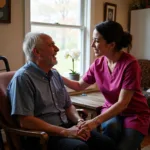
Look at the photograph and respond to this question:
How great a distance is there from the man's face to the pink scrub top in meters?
0.49

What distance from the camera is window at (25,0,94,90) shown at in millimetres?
2935

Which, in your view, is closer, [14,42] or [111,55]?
[111,55]

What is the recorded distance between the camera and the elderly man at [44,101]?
153 cm

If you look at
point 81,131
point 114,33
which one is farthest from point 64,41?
point 81,131

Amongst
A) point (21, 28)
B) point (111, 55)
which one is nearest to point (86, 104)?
point (111, 55)

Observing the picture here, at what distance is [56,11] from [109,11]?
3.06 ft

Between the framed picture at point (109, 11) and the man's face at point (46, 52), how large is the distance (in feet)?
6.89

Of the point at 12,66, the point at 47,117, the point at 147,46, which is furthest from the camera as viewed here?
the point at 147,46

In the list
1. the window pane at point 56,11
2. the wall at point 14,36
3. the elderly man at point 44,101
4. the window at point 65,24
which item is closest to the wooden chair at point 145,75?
the window at point 65,24

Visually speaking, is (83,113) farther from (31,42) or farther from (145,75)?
(145,75)

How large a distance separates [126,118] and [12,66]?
1.42m

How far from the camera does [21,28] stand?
2678 mm

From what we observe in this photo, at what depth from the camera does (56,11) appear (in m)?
3.13

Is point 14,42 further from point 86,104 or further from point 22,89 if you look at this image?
point 22,89
